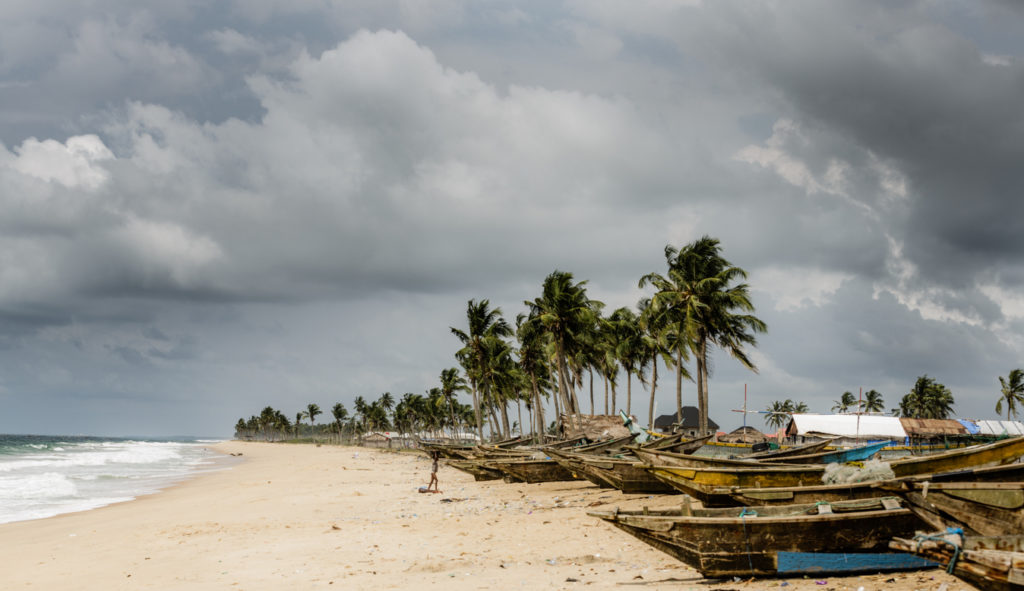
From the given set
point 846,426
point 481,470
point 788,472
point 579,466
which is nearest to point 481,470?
point 481,470

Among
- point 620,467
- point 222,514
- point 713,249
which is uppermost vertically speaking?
point 713,249

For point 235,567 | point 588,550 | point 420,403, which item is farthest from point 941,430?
point 420,403

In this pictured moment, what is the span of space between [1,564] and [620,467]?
1457 cm

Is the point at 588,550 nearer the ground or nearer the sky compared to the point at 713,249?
nearer the ground

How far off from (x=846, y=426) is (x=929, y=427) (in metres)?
7.80

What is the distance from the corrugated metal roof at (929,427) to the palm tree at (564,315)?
33777 millimetres

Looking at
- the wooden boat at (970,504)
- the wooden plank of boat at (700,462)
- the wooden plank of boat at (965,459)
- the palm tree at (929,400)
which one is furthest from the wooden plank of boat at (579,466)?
the palm tree at (929,400)

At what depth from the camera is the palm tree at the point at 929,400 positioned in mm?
91750

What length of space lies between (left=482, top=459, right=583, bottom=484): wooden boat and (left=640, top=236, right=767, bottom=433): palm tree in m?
10.4

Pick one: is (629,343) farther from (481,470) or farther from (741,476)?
(741,476)

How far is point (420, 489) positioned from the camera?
2455cm

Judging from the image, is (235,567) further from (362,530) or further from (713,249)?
(713,249)

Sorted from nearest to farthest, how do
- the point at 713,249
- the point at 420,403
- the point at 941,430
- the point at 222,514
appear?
the point at 222,514 → the point at 713,249 → the point at 941,430 → the point at 420,403

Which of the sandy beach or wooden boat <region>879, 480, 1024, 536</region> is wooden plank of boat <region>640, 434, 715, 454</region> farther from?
wooden boat <region>879, 480, 1024, 536</region>
